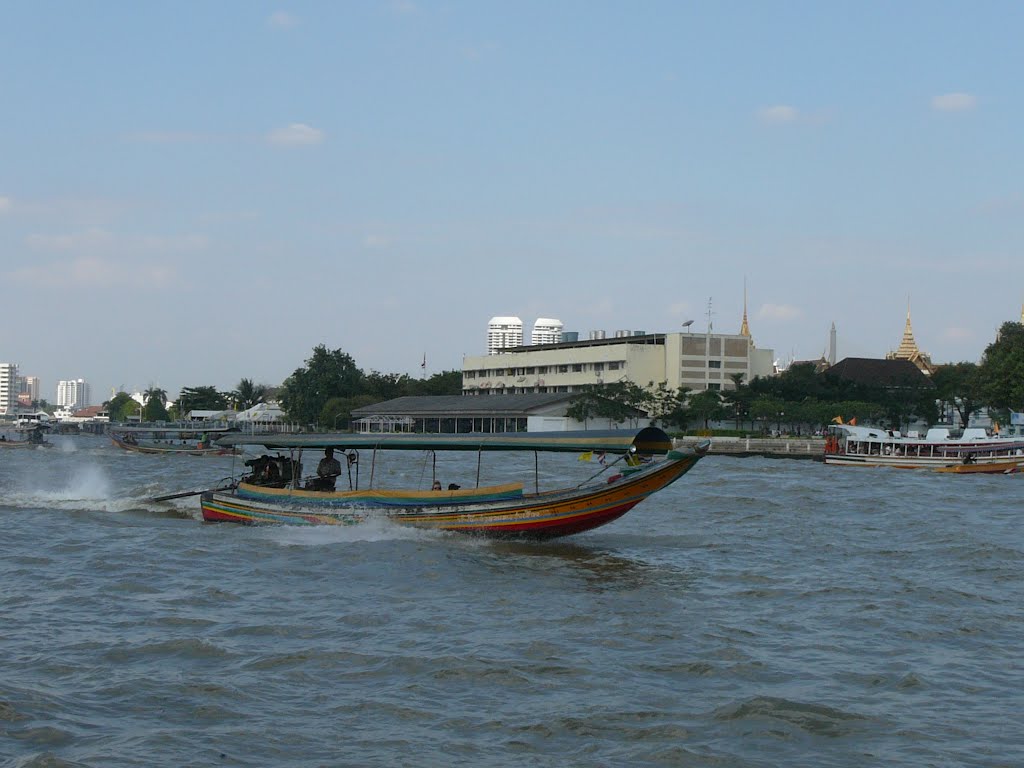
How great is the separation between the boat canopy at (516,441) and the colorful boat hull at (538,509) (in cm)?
46

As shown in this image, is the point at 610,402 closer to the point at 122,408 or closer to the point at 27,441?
the point at 27,441

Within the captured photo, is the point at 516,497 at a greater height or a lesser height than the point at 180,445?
greater

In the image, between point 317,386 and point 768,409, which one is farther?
point 317,386

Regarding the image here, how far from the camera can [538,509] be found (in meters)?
18.6

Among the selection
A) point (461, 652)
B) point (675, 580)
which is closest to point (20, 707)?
point (461, 652)

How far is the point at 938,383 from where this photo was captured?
80375mm

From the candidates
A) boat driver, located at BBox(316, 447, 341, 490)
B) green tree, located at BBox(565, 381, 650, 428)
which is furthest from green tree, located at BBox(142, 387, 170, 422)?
boat driver, located at BBox(316, 447, 341, 490)

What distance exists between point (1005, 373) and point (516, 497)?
4992cm

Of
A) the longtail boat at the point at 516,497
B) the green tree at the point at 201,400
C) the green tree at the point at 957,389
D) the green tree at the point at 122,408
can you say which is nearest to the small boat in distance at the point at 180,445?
the longtail boat at the point at 516,497

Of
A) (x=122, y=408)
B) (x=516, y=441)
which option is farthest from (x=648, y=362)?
(x=122, y=408)

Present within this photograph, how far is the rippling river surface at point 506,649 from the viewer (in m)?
8.62

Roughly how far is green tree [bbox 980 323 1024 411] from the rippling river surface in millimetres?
41831

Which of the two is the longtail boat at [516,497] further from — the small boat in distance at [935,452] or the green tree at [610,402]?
the green tree at [610,402]

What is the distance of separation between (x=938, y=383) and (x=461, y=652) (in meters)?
75.8
